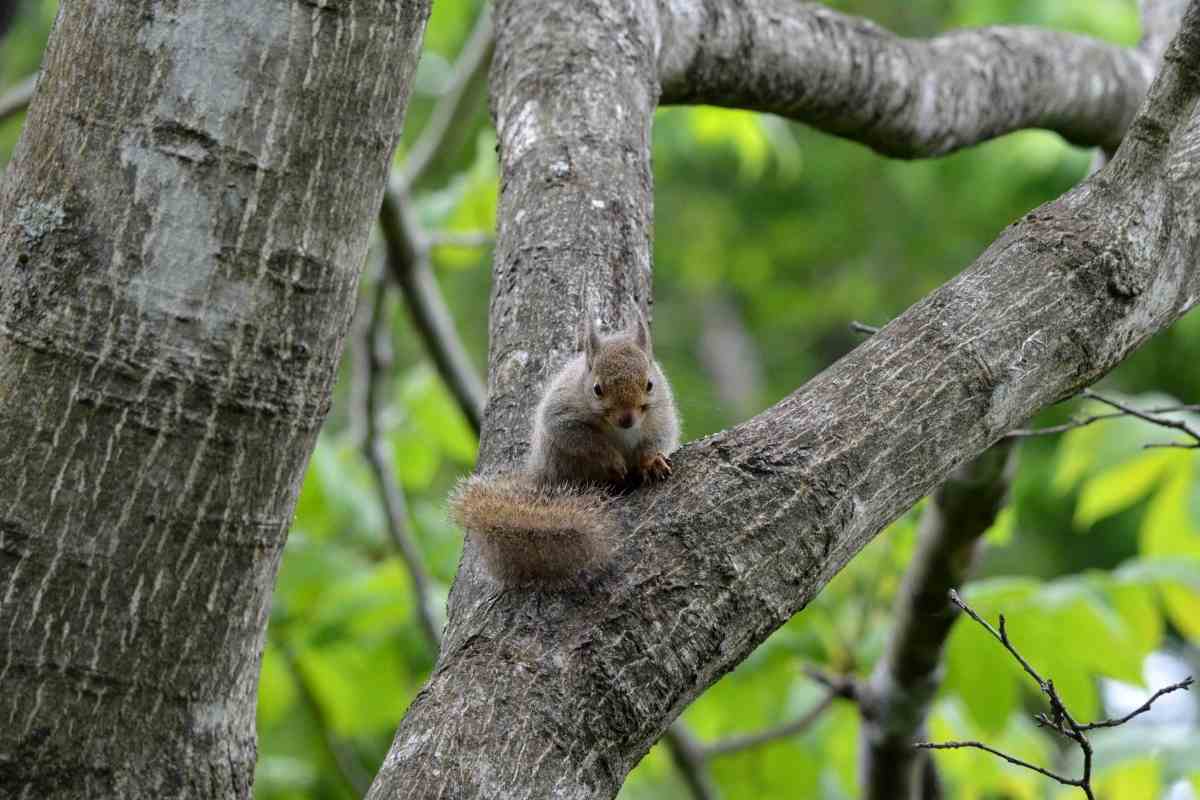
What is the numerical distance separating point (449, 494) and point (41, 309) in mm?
773

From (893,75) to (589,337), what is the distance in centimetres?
143

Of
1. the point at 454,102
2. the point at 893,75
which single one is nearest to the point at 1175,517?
the point at 893,75

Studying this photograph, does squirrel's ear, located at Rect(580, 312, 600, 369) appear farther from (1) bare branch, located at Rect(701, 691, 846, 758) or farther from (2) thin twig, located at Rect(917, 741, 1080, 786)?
(1) bare branch, located at Rect(701, 691, 846, 758)

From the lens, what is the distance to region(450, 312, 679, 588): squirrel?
1.86 metres

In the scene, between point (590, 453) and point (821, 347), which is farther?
point (821, 347)

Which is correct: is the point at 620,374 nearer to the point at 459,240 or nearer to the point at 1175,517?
the point at 1175,517

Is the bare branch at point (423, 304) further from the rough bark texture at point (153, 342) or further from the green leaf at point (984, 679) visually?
the rough bark texture at point (153, 342)

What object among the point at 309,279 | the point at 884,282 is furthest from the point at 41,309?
the point at 884,282

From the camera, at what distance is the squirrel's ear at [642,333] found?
2.61 m

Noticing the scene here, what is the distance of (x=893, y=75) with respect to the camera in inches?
136

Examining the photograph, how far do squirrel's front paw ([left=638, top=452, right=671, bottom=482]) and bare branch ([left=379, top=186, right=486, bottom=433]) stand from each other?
6.66 ft

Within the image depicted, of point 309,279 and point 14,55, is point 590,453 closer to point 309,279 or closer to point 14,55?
point 309,279

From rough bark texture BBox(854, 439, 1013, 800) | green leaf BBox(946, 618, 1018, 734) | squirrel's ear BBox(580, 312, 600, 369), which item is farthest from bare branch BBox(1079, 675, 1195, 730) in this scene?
green leaf BBox(946, 618, 1018, 734)

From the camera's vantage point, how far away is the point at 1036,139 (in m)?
9.70
